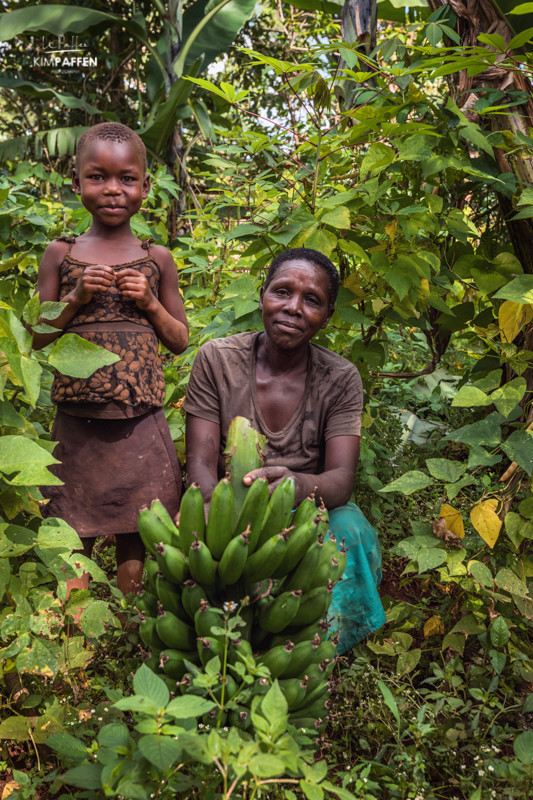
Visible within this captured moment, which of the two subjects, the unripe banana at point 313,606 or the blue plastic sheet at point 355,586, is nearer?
the unripe banana at point 313,606

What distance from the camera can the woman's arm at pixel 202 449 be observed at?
2527 millimetres

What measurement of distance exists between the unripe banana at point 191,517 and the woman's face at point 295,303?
831 millimetres

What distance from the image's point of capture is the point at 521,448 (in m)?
2.31

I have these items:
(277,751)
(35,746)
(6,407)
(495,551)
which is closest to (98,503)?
(6,407)

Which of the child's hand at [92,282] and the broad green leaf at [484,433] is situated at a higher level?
the child's hand at [92,282]

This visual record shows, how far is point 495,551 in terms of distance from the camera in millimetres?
2588

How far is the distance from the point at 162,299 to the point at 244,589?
1.23 meters

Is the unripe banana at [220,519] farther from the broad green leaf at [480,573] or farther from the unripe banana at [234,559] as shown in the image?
the broad green leaf at [480,573]

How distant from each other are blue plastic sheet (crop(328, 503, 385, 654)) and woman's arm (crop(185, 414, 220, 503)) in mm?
476

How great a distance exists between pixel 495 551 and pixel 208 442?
3.78 ft

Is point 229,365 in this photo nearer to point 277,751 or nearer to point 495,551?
point 495,551

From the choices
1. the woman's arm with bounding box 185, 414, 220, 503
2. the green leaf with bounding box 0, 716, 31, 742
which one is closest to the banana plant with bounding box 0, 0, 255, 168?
the woman's arm with bounding box 185, 414, 220, 503

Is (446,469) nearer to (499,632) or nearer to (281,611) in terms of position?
(499,632)

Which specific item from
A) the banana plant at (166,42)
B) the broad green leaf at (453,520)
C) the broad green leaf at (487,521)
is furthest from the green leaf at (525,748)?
the banana plant at (166,42)
